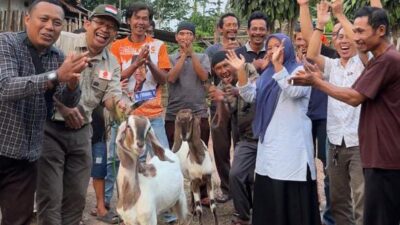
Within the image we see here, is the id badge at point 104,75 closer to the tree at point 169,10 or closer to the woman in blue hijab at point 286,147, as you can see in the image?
the woman in blue hijab at point 286,147

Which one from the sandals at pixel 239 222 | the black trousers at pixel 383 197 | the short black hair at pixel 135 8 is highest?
the short black hair at pixel 135 8

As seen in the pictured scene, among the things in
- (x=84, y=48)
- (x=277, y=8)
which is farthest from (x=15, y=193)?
(x=277, y=8)

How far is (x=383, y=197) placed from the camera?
13.0 feet

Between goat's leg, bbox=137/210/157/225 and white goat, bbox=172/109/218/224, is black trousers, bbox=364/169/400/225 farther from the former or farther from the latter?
white goat, bbox=172/109/218/224

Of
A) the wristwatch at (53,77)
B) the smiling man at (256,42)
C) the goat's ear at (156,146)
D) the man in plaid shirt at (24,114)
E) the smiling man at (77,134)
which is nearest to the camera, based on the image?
the wristwatch at (53,77)

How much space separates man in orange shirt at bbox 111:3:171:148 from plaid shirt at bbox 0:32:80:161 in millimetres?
2119

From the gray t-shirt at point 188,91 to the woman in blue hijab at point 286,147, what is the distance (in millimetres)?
2000

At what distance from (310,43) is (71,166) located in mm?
2439

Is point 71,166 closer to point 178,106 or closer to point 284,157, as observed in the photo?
point 284,157

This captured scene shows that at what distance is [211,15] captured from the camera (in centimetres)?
2592

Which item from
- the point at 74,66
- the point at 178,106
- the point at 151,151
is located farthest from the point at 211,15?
the point at 74,66

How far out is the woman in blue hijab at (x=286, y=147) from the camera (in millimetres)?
4668

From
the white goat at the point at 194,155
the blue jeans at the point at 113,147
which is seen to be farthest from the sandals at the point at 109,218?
the white goat at the point at 194,155

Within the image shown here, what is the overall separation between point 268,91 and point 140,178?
4.49ft
